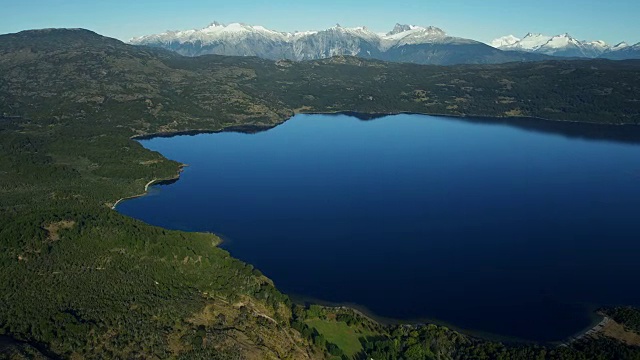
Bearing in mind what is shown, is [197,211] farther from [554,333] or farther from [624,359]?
[624,359]

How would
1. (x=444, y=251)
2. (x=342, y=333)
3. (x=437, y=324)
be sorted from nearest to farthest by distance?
1. (x=342, y=333)
2. (x=437, y=324)
3. (x=444, y=251)

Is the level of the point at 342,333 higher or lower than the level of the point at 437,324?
lower

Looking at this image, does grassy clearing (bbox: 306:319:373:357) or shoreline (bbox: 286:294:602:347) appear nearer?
grassy clearing (bbox: 306:319:373:357)

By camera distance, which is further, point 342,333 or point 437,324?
point 437,324

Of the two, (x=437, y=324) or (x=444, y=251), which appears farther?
(x=444, y=251)

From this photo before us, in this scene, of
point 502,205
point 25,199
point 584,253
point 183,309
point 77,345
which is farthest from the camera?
point 502,205

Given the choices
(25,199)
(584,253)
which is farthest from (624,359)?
(25,199)

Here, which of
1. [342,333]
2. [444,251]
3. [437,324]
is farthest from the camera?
[444,251]

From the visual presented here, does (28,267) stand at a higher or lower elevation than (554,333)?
higher

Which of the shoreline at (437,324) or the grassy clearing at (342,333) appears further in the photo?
the shoreline at (437,324)

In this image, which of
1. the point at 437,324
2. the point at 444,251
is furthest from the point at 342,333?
the point at 444,251

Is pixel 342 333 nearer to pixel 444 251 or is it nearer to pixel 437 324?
pixel 437 324
